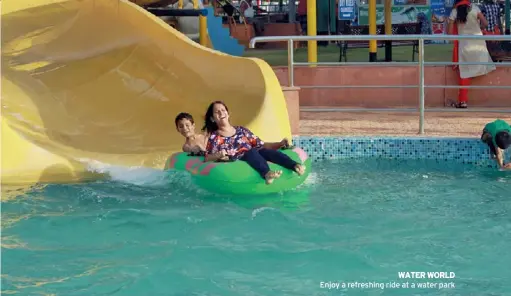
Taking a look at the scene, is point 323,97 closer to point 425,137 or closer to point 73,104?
point 425,137

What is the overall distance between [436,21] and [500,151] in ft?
30.8

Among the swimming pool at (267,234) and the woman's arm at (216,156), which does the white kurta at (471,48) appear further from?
the woman's arm at (216,156)

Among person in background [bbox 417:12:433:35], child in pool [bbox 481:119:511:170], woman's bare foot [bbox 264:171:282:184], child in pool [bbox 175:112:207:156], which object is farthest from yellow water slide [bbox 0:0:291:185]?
person in background [bbox 417:12:433:35]

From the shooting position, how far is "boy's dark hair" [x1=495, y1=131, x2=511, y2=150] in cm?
704

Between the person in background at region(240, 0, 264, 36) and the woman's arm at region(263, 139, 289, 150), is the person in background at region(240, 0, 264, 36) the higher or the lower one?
the higher one

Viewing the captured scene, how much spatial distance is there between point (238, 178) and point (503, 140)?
2.39 metres

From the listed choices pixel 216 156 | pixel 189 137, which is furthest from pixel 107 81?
pixel 216 156

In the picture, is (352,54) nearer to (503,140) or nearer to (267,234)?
(503,140)

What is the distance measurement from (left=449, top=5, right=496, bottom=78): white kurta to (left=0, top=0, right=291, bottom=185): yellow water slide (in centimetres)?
288

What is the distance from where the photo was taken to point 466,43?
944 cm

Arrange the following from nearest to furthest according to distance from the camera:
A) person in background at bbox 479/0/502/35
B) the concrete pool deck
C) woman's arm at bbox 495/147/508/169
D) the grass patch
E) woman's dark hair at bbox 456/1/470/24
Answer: woman's arm at bbox 495/147/508/169 < the concrete pool deck < woman's dark hair at bbox 456/1/470/24 < the grass patch < person in background at bbox 479/0/502/35

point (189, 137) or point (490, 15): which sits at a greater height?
point (490, 15)

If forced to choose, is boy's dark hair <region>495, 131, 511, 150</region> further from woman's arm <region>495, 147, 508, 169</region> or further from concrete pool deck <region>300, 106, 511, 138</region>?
concrete pool deck <region>300, 106, 511, 138</region>

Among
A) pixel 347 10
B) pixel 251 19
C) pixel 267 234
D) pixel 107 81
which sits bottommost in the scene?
pixel 267 234
